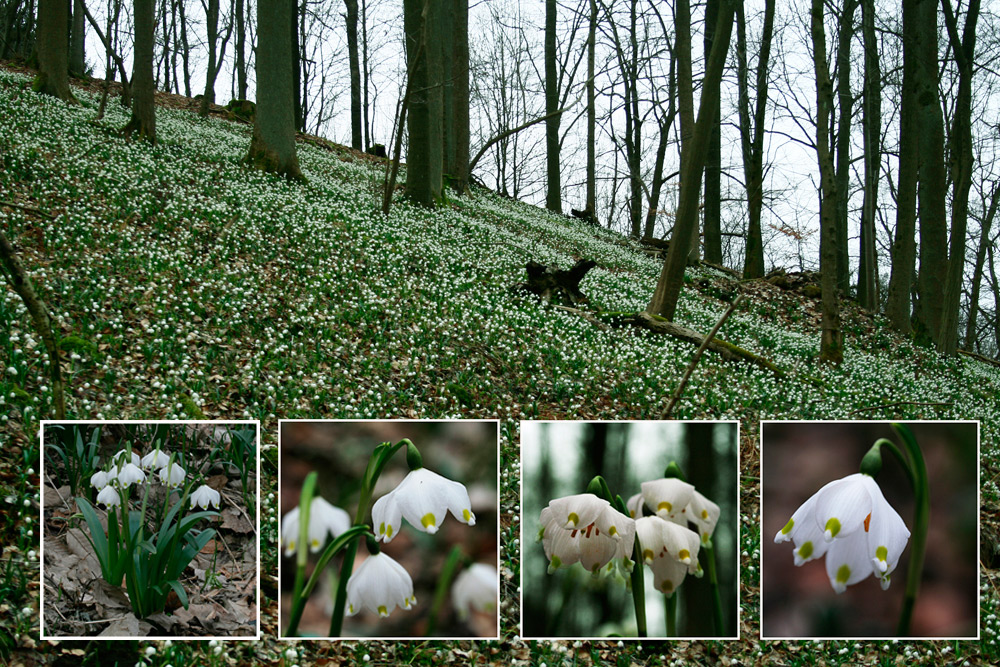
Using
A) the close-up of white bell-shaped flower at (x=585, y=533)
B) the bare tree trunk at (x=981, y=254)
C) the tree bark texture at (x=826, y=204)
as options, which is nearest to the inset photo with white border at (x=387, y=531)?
the close-up of white bell-shaped flower at (x=585, y=533)

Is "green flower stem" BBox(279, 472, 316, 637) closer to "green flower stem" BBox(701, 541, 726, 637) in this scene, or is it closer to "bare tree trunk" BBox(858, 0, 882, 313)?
"green flower stem" BBox(701, 541, 726, 637)

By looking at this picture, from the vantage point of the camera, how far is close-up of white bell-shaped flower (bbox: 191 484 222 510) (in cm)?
355

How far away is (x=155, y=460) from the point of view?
3594mm

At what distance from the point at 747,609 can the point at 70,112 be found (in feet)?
46.1

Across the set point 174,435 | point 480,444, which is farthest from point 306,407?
point 480,444

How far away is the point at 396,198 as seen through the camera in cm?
1339

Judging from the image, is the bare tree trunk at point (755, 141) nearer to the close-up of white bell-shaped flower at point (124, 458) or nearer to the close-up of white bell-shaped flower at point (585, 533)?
the close-up of white bell-shaped flower at point (585, 533)

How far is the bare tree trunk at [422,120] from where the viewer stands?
41.9 feet

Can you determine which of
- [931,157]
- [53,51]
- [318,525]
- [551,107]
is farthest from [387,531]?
[551,107]

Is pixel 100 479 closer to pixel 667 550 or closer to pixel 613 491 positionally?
pixel 613 491

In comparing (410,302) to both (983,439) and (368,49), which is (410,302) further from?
(368,49)

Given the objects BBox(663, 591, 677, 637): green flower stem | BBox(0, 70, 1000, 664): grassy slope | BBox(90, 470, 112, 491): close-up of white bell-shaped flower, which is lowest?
BBox(663, 591, 677, 637): green flower stem

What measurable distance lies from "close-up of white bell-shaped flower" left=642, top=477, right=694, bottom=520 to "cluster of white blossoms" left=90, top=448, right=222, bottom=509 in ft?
7.91

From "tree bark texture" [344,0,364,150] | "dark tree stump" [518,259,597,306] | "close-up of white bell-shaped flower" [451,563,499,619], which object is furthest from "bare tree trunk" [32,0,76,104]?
"close-up of white bell-shaped flower" [451,563,499,619]
